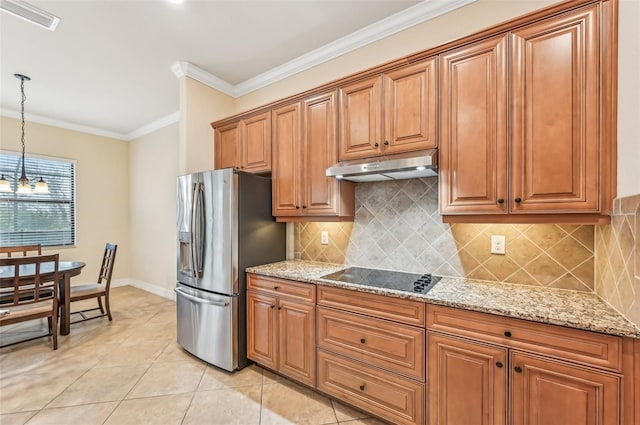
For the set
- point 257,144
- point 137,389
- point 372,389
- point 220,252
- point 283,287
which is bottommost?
point 137,389

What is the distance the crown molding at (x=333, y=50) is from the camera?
2.17 metres

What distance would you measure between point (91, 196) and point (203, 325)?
409 cm

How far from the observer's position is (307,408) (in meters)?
Answer: 1.98

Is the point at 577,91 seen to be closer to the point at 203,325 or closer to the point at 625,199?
→ the point at 625,199

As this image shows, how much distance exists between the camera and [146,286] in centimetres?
500

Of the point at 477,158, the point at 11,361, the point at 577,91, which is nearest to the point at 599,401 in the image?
the point at 477,158

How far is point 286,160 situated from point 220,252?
101cm

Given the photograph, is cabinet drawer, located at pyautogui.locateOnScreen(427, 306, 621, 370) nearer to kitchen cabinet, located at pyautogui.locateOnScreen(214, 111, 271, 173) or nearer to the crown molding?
kitchen cabinet, located at pyautogui.locateOnScreen(214, 111, 271, 173)

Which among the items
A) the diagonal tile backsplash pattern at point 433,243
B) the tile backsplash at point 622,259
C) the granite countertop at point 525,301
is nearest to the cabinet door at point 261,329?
the granite countertop at point 525,301

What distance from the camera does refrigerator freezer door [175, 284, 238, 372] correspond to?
2.37 m

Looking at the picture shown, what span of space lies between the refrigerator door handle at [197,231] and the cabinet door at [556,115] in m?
2.39

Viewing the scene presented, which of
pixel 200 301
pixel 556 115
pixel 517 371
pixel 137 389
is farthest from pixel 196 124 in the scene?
pixel 517 371

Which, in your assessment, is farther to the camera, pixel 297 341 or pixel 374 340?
pixel 297 341

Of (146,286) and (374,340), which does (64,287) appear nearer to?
(146,286)
